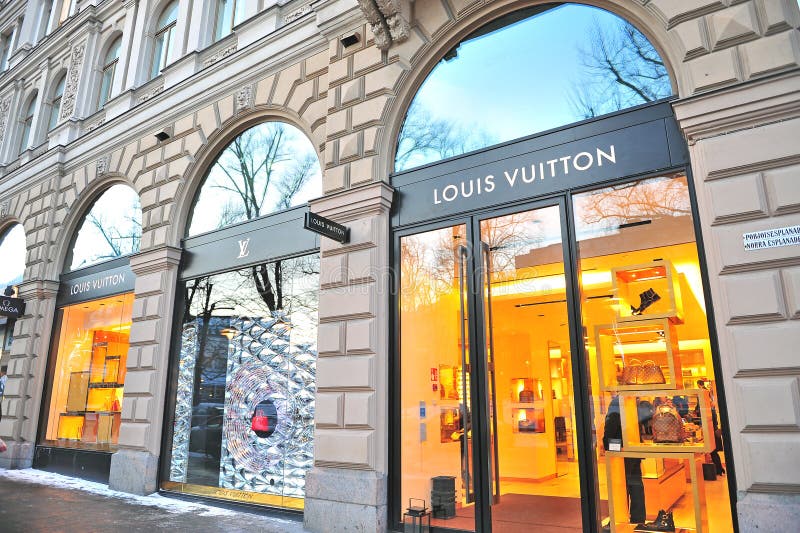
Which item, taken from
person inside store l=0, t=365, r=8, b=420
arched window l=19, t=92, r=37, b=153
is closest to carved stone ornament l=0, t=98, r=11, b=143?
arched window l=19, t=92, r=37, b=153

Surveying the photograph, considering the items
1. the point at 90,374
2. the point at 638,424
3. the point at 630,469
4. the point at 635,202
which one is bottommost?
the point at 630,469

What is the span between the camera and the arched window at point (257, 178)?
9.01 meters

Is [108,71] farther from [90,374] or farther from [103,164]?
[90,374]

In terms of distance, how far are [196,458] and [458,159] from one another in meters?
6.30

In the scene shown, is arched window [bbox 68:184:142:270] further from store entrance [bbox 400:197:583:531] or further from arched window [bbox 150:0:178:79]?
store entrance [bbox 400:197:583:531]

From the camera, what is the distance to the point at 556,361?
634 centimetres

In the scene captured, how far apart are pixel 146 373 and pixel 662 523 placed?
27.1 ft

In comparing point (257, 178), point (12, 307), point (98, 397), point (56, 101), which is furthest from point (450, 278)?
point (56, 101)

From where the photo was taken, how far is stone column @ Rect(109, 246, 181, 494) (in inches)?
367

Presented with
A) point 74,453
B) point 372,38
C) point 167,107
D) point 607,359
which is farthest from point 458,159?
point 74,453

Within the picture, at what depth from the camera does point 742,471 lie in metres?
4.55

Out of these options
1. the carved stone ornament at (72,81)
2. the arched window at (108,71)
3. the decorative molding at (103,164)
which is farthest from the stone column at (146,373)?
the carved stone ornament at (72,81)

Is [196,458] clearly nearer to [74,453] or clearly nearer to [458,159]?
[74,453]

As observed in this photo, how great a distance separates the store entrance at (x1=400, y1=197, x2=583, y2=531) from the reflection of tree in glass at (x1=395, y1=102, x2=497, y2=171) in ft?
3.45
